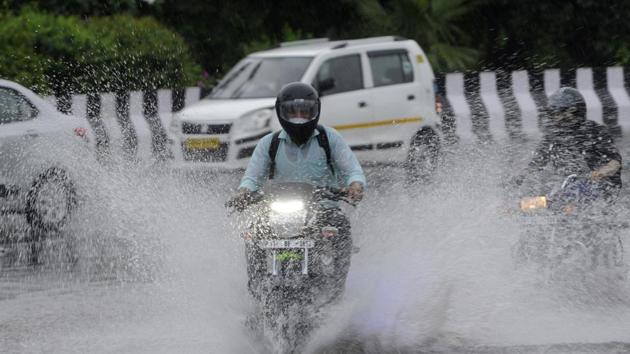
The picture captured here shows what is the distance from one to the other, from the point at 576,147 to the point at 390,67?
10.5 m

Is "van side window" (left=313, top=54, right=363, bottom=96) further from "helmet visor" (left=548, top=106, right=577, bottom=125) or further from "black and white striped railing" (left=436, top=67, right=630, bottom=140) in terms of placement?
"helmet visor" (left=548, top=106, right=577, bottom=125)

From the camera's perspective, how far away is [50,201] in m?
15.5

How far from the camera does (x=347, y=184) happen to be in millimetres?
9156

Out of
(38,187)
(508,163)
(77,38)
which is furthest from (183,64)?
(38,187)

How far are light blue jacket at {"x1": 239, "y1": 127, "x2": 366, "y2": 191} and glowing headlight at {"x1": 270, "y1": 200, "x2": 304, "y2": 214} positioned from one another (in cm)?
77

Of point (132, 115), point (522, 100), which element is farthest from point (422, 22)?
point (132, 115)

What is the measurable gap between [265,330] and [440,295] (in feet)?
6.49

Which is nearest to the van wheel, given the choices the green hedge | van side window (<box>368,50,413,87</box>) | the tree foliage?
van side window (<box>368,50,413,87</box>)

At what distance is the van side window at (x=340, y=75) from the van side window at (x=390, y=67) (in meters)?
0.31

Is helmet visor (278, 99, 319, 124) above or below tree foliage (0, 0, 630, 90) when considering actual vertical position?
below

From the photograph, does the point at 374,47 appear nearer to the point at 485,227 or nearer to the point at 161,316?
the point at 485,227

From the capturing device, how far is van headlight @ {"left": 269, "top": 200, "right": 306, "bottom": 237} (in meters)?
8.14

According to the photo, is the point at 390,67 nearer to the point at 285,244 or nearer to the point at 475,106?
the point at 475,106

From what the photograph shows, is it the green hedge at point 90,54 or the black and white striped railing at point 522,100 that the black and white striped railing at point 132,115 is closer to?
the green hedge at point 90,54
